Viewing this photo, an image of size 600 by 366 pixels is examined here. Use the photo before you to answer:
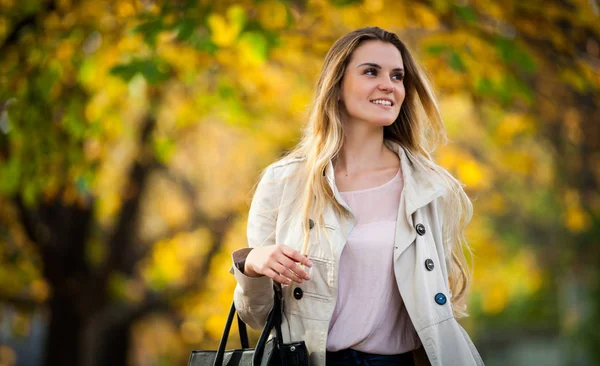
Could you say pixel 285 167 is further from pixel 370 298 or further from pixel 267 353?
pixel 267 353

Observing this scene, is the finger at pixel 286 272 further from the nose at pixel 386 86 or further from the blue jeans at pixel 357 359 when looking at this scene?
the nose at pixel 386 86

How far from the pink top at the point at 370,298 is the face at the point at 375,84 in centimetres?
43

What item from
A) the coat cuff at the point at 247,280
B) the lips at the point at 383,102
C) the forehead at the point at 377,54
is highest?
the forehead at the point at 377,54

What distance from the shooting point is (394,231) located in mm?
3529

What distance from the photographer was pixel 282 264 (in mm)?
3225

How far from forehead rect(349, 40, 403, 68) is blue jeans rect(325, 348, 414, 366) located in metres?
1.21

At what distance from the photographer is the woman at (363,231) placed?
342cm

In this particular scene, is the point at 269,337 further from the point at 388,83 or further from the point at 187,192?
the point at 187,192

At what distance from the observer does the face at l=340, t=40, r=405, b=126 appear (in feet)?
12.2

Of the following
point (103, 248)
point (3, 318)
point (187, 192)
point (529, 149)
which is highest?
point (529, 149)

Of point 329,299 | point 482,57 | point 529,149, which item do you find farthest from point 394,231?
point 529,149

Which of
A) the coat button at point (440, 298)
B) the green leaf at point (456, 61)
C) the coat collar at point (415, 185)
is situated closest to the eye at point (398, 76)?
the coat collar at point (415, 185)

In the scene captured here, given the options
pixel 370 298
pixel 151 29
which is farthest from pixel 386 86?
pixel 151 29

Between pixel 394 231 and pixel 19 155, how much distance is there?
4741mm
